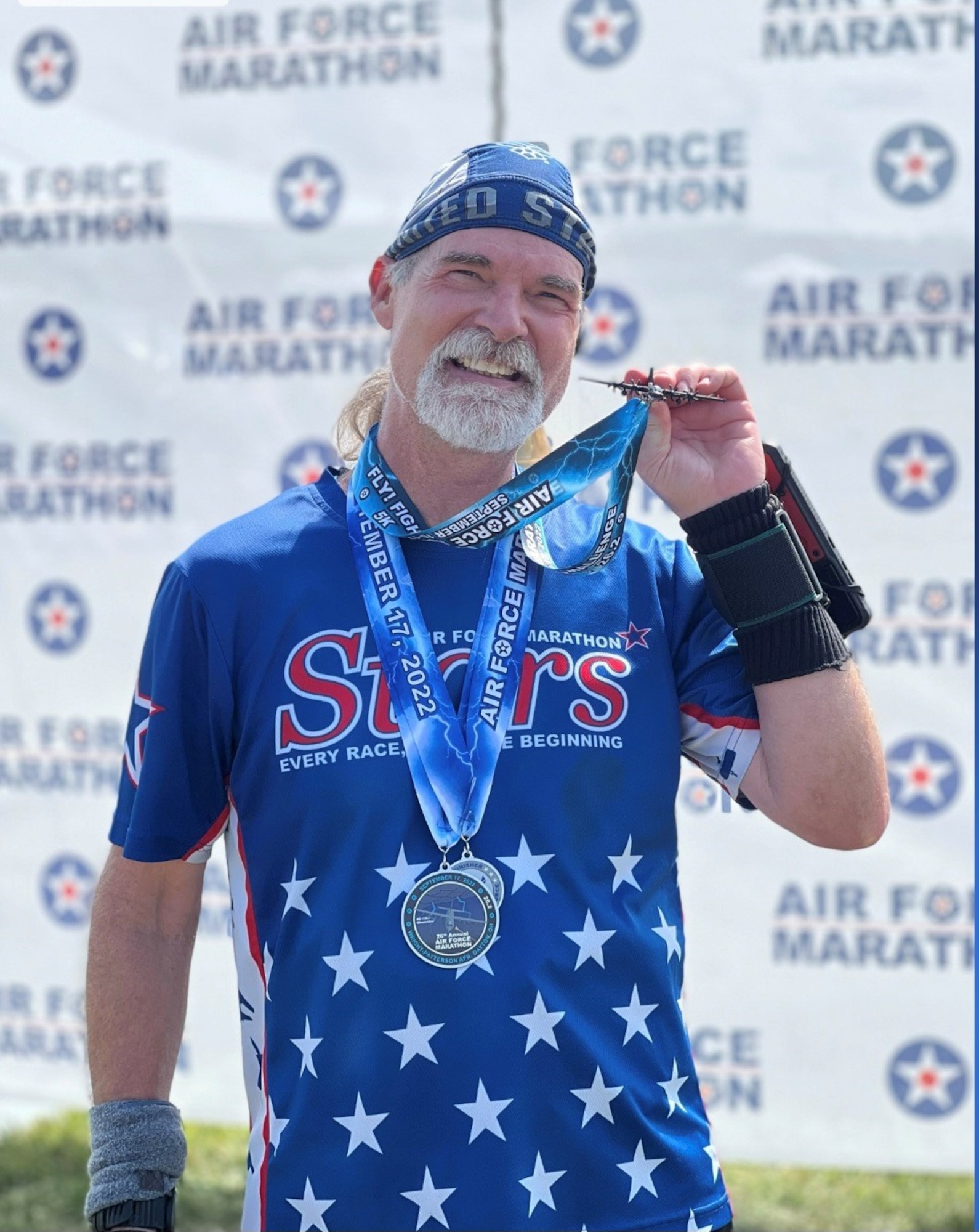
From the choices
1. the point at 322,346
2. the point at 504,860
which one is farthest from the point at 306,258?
the point at 504,860

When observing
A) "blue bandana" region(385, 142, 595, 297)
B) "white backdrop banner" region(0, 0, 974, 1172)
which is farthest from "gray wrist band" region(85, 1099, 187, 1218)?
"white backdrop banner" region(0, 0, 974, 1172)

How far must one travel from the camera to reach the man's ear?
201 cm

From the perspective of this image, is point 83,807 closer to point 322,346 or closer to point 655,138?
point 322,346

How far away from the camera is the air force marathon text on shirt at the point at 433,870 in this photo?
1602mm

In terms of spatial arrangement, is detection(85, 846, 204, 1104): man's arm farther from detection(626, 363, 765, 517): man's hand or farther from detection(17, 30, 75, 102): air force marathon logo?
detection(17, 30, 75, 102): air force marathon logo

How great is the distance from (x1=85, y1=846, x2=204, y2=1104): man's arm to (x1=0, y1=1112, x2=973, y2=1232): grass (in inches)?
87.2

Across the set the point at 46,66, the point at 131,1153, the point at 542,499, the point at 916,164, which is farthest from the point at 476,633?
the point at 46,66

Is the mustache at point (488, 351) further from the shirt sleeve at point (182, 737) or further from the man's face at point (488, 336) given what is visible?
the shirt sleeve at point (182, 737)

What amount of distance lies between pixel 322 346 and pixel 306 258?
0.84 ft

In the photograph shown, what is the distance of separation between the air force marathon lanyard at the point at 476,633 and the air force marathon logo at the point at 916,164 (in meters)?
2.01

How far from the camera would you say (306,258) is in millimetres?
3742

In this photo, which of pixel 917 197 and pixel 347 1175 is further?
pixel 917 197

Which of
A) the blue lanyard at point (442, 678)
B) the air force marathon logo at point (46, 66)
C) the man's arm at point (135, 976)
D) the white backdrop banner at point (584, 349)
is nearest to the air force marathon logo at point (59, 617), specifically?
the white backdrop banner at point (584, 349)

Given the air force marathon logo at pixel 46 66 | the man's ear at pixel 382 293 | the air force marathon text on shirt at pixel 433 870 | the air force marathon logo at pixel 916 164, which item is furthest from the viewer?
the air force marathon logo at pixel 46 66
